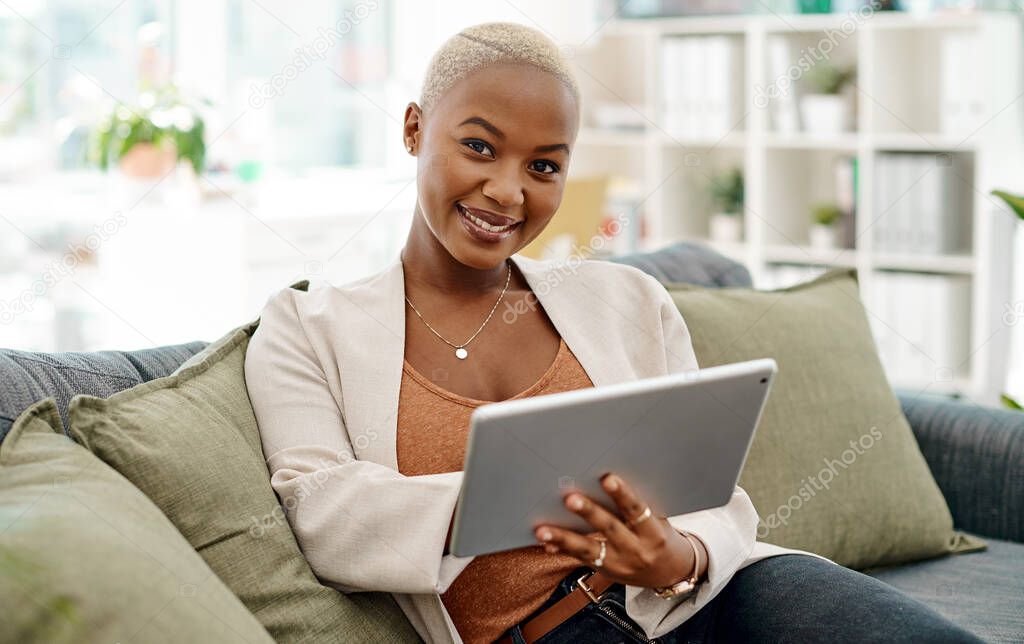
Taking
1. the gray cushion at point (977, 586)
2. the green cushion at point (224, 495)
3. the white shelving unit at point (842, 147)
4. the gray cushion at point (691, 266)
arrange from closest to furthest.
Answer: the green cushion at point (224, 495) → the gray cushion at point (977, 586) → the gray cushion at point (691, 266) → the white shelving unit at point (842, 147)

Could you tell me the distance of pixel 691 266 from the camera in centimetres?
212

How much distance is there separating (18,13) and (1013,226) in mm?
3437

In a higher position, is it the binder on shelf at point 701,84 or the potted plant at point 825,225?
the binder on shelf at point 701,84

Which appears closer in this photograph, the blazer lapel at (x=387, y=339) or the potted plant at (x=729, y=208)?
the blazer lapel at (x=387, y=339)

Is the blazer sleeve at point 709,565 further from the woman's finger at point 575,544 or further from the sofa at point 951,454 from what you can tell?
the sofa at point 951,454

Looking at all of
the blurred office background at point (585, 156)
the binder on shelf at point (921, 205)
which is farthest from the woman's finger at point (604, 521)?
the binder on shelf at point (921, 205)

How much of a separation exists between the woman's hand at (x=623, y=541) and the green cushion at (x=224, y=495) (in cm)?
26

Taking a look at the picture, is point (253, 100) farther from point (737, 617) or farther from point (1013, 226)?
point (737, 617)

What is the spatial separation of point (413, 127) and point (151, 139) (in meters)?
2.42

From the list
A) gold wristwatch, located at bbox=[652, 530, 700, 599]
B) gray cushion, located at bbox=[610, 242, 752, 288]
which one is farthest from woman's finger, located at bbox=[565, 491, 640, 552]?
gray cushion, located at bbox=[610, 242, 752, 288]

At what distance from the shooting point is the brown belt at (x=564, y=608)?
129 cm

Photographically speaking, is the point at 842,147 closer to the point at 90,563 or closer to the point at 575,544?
the point at 575,544

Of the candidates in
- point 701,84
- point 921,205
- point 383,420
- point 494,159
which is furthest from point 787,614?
point 701,84

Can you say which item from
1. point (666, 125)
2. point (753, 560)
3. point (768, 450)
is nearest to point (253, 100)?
point (666, 125)
